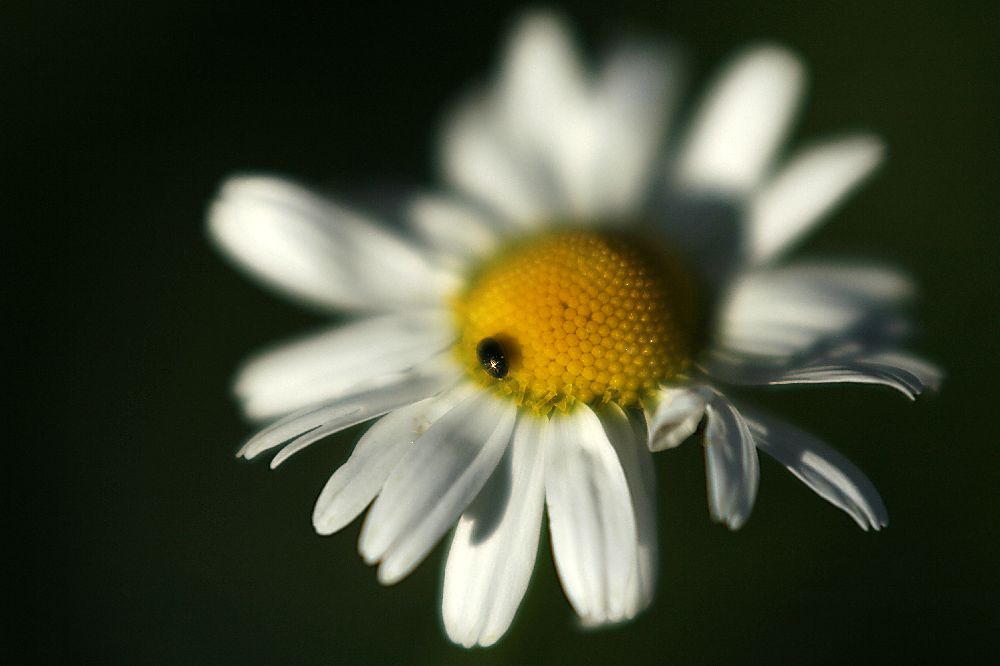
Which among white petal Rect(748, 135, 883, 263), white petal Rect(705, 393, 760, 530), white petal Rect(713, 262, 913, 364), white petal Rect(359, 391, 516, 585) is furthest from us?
white petal Rect(748, 135, 883, 263)

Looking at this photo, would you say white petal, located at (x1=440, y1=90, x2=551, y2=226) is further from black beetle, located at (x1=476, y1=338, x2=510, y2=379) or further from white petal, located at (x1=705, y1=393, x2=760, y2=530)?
white petal, located at (x1=705, y1=393, x2=760, y2=530)

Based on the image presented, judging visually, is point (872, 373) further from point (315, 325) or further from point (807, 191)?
point (315, 325)

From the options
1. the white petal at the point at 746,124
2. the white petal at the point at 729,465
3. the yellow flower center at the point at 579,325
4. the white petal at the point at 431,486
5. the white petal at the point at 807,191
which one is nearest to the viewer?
the white petal at the point at 729,465

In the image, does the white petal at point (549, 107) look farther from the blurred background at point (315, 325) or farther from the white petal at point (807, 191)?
the white petal at point (807, 191)

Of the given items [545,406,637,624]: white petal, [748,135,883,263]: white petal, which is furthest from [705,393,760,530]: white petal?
[748,135,883,263]: white petal

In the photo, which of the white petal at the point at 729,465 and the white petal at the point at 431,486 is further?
the white petal at the point at 431,486

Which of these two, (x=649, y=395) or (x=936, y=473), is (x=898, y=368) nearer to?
(x=649, y=395)

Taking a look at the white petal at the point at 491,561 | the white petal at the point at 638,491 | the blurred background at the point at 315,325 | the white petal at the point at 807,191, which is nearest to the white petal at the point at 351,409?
the white petal at the point at 491,561
